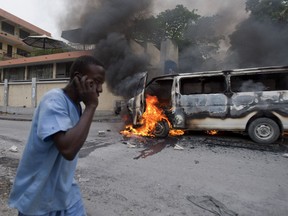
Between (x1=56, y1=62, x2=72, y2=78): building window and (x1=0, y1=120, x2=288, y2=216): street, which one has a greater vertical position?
(x1=56, y1=62, x2=72, y2=78): building window

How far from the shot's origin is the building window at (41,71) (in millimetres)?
22547

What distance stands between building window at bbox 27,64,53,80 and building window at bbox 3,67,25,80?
99 centimetres

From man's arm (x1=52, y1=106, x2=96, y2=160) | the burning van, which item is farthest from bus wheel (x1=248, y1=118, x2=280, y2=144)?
man's arm (x1=52, y1=106, x2=96, y2=160)

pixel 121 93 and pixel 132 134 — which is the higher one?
pixel 121 93

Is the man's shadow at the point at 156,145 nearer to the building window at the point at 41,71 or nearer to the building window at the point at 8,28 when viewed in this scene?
the building window at the point at 41,71

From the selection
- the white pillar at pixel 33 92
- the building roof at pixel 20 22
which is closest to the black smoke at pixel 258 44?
the white pillar at pixel 33 92

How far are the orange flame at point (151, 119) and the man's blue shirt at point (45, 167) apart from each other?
Answer: 6.54m

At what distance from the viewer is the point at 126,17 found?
15117 mm

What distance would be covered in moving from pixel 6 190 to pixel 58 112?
9.20 ft

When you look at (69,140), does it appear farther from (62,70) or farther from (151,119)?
(62,70)

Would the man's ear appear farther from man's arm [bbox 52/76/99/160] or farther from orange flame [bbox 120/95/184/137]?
orange flame [bbox 120/95/184/137]

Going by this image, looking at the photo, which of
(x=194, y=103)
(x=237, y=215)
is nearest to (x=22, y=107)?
(x=194, y=103)

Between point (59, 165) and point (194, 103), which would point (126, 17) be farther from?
point (59, 165)

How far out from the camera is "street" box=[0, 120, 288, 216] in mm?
3281
